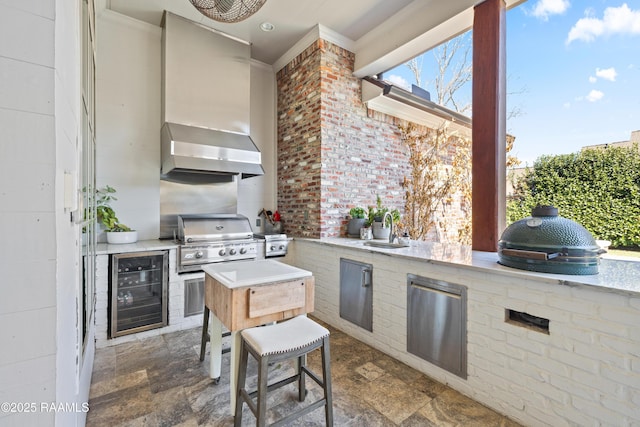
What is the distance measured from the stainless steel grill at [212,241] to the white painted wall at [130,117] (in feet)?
2.03

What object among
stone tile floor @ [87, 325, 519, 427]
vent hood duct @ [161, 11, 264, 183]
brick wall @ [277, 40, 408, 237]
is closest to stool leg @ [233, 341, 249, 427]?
stone tile floor @ [87, 325, 519, 427]

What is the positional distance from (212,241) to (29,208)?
8.49ft

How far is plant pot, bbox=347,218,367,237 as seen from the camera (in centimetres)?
380

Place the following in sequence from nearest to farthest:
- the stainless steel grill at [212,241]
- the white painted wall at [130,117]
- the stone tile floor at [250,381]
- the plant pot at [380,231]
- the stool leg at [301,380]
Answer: the stone tile floor at [250,381]
the stool leg at [301,380]
the stainless steel grill at [212,241]
the white painted wall at [130,117]
the plant pot at [380,231]

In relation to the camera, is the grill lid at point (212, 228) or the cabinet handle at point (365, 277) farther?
the grill lid at point (212, 228)

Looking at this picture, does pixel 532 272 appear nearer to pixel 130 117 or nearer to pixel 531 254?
pixel 531 254

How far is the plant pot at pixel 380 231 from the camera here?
11.8 ft

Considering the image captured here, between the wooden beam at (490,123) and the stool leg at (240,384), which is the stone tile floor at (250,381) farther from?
the wooden beam at (490,123)

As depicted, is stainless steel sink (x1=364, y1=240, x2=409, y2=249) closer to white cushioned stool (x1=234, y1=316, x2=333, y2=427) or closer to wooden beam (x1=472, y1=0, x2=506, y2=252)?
wooden beam (x1=472, y1=0, x2=506, y2=252)

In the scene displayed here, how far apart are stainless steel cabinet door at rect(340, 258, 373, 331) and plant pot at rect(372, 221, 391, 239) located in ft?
2.29

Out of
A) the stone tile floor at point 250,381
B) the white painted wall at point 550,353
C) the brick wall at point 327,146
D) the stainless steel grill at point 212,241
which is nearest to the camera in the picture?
the white painted wall at point 550,353

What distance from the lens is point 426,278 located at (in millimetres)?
2350

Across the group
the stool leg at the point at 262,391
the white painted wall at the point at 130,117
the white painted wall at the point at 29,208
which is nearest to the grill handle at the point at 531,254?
the stool leg at the point at 262,391

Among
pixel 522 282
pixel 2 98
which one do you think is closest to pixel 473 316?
pixel 522 282
